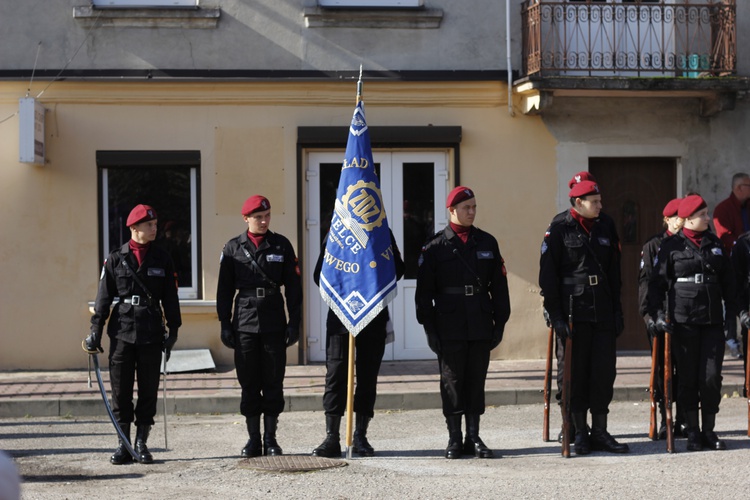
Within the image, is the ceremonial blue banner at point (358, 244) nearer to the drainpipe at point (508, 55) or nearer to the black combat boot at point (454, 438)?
the black combat boot at point (454, 438)

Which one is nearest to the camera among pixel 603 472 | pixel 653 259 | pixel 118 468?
pixel 603 472

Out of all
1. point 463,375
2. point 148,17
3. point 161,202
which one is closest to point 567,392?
point 463,375

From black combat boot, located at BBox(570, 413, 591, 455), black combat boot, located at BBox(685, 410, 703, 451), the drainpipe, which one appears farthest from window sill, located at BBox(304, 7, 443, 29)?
black combat boot, located at BBox(685, 410, 703, 451)

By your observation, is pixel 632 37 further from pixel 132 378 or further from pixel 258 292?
pixel 132 378

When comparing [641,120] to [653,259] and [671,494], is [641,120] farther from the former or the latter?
[671,494]

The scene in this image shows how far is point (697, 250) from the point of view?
871cm

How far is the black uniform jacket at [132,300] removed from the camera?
8.45m

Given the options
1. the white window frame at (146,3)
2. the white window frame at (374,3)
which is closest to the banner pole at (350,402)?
the white window frame at (374,3)

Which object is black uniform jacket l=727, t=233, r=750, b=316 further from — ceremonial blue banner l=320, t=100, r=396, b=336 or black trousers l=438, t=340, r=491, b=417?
ceremonial blue banner l=320, t=100, r=396, b=336

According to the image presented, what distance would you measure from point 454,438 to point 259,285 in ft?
6.28

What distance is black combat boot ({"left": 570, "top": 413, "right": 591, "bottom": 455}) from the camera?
8.52m

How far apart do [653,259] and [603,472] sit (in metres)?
2.30

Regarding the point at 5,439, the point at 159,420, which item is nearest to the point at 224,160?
the point at 159,420

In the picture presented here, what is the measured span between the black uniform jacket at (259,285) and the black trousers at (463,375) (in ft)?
3.98
